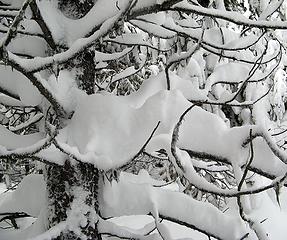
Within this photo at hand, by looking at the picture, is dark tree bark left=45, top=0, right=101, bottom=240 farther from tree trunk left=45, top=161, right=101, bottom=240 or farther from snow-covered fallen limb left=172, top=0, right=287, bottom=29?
snow-covered fallen limb left=172, top=0, right=287, bottom=29

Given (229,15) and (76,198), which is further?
(76,198)

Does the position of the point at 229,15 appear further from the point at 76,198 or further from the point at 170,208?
the point at 76,198

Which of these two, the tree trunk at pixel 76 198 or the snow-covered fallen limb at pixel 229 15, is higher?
the snow-covered fallen limb at pixel 229 15

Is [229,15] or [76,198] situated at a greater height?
[229,15]

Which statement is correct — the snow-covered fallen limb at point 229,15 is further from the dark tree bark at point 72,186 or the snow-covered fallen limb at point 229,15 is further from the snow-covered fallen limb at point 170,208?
the snow-covered fallen limb at point 170,208

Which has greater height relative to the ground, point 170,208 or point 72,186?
point 72,186

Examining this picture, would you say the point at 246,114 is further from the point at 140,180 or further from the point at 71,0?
the point at 71,0

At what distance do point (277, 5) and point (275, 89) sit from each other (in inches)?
277

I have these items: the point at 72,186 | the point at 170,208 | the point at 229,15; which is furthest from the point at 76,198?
the point at 229,15

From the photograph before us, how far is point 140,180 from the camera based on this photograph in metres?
2.71

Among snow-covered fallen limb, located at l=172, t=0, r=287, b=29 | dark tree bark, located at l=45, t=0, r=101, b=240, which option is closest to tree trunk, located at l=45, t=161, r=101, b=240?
dark tree bark, located at l=45, t=0, r=101, b=240

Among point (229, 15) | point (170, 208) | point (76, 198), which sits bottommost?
point (170, 208)

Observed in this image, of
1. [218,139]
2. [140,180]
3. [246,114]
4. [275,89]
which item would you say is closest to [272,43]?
[275,89]

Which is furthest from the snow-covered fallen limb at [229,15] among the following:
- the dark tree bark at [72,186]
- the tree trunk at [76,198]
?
the tree trunk at [76,198]
